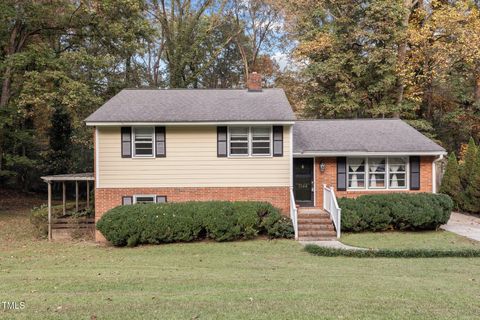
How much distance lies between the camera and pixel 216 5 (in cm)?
3198

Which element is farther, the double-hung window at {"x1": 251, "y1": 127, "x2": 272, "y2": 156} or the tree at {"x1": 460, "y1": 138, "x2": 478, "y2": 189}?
the tree at {"x1": 460, "y1": 138, "x2": 478, "y2": 189}

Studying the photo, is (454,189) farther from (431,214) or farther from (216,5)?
(216,5)

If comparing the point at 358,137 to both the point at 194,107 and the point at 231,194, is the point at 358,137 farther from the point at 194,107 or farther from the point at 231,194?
the point at 194,107

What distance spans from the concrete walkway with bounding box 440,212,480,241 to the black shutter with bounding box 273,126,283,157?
7.01m

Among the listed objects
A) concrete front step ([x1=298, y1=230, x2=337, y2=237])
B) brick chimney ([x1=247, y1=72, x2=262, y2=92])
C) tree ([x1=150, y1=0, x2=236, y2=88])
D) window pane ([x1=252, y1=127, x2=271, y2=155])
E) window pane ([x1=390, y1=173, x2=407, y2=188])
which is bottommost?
concrete front step ([x1=298, y1=230, x2=337, y2=237])

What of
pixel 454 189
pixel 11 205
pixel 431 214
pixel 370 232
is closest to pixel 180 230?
pixel 370 232

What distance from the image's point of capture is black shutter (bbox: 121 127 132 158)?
13930mm

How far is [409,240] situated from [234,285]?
814cm

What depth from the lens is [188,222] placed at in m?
12.6

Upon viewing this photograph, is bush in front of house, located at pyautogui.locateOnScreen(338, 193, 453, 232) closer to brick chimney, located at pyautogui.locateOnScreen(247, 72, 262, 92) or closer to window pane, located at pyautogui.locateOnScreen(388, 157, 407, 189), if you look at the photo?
window pane, located at pyautogui.locateOnScreen(388, 157, 407, 189)

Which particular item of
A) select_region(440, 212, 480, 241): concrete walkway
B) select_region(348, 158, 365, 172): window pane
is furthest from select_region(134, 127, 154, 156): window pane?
select_region(440, 212, 480, 241): concrete walkway

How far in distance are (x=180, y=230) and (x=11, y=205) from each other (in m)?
16.3

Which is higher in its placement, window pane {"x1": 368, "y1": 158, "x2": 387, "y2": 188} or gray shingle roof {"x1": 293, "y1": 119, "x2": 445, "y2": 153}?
gray shingle roof {"x1": 293, "y1": 119, "x2": 445, "y2": 153}

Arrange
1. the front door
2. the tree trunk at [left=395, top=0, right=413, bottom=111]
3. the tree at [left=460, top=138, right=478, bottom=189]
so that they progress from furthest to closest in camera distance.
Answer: the tree trunk at [left=395, top=0, right=413, bottom=111]
the tree at [left=460, top=138, right=478, bottom=189]
the front door
